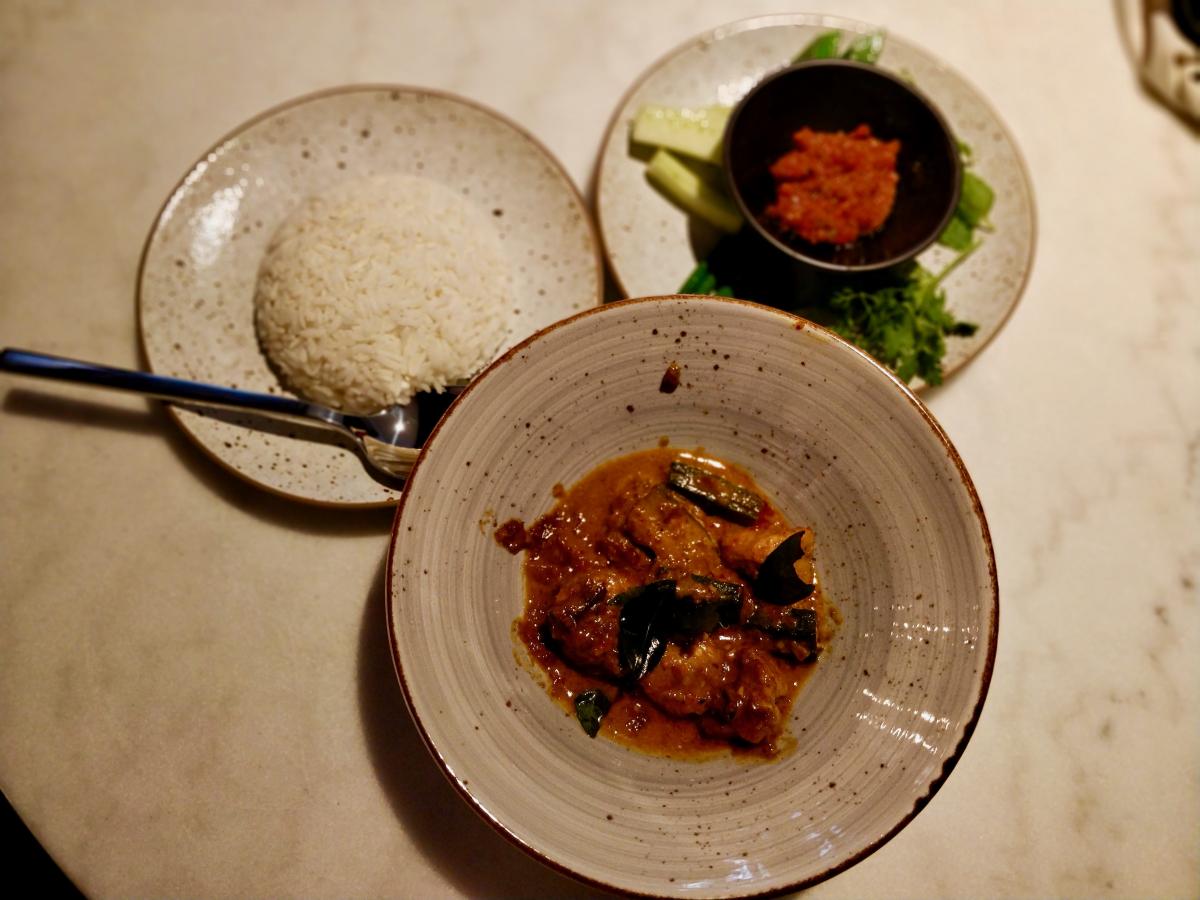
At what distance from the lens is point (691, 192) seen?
2.58 m

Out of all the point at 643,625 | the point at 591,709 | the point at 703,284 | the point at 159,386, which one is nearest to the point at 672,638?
the point at 643,625

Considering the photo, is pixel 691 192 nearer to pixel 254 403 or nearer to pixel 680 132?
pixel 680 132

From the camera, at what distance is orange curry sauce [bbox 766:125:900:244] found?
2469 mm

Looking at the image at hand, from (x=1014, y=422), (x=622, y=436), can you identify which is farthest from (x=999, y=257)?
(x=622, y=436)

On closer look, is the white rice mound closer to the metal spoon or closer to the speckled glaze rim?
the metal spoon

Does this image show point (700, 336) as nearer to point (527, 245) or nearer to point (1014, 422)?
point (527, 245)

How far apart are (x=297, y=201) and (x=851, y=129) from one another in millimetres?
1781

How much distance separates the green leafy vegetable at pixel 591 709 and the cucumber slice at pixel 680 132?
1691mm

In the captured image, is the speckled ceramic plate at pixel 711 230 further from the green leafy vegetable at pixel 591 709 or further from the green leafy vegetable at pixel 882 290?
the green leafy vegetable at pixel 591 709

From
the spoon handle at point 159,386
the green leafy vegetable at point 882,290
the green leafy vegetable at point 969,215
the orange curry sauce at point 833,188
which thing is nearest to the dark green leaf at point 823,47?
the green leafy vegetable at point 882,290

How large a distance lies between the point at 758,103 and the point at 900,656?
66.0 inches

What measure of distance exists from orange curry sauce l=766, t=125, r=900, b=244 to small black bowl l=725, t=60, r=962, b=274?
0.04m

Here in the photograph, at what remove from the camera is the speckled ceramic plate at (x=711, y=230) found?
2525 millimetres

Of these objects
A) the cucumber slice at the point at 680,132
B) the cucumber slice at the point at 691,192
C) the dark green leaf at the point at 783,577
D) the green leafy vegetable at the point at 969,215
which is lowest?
the dark green leaf at the point at 783,577
